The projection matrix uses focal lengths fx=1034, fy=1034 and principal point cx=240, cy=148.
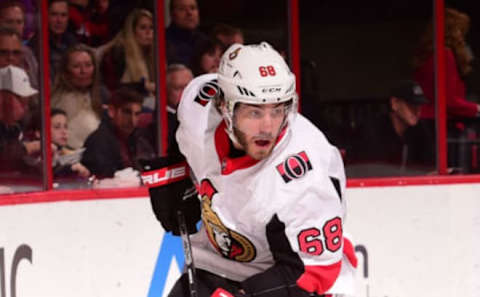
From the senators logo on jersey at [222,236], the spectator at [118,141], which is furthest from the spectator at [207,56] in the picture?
the senators logo on jersey at [222,236]

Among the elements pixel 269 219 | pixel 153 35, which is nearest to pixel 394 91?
pixel 153 35

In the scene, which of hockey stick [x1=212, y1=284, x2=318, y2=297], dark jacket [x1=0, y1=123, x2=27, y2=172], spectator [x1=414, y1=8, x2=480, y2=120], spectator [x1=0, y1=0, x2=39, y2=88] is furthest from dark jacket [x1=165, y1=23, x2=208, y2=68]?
hockey stick [x1=212, y1=284, x2=318, y2=297]

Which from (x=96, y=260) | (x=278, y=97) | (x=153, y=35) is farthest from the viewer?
(x=153, y=35)

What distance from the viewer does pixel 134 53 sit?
14.8 ft

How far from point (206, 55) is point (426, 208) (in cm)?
119

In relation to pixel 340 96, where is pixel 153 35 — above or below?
above

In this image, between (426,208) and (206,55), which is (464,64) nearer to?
(426,208)

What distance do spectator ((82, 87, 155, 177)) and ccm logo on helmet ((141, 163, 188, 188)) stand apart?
1.48 meters

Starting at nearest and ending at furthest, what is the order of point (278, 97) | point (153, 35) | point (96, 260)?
1. point (278, 97)
2. point (96, 260)
3. point (153, 35)

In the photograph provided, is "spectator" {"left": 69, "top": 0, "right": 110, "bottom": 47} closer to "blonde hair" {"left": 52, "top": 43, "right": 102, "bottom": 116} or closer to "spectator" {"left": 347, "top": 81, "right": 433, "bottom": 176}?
"blonde hair" {"left": 52, "top": 43, "right": 102, "bottom": 116}

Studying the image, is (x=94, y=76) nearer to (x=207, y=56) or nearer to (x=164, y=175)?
(x=207, y=56)

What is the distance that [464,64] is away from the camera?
4.84 m

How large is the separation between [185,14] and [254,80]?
6.67 feet

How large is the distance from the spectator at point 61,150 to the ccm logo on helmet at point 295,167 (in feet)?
6.40
